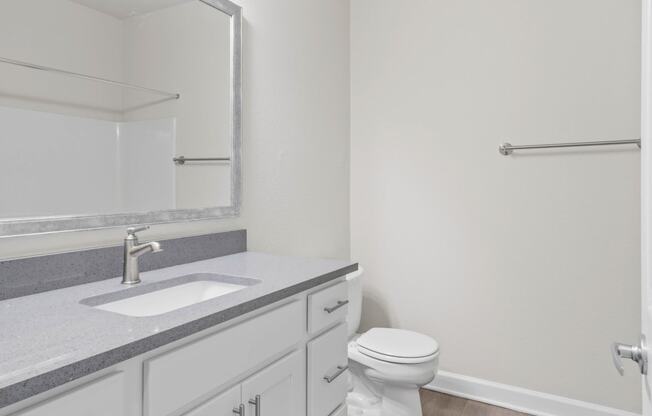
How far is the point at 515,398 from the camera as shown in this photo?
2.15 m

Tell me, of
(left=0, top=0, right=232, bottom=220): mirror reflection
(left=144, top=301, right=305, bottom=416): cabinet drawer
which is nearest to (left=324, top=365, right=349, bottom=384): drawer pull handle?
(left=144, top=301, right=305, bottom=416): cabinet drawer

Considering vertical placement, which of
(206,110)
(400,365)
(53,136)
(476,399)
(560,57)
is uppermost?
(560,57)

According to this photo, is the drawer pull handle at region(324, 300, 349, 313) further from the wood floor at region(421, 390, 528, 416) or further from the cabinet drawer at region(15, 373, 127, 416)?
A: the wood floor at region(421, 390, 528, 416)

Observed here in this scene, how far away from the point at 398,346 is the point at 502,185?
3.18 feet

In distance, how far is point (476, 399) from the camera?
7.38 feet

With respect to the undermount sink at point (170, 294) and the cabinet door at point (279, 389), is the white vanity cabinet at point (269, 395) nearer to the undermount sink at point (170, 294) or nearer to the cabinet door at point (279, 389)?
the cabinet door at point (279, 389)

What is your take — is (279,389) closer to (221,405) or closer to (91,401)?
(221,405)

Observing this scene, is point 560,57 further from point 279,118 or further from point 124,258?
point 124,258

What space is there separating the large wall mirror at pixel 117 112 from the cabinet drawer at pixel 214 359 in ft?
1.84

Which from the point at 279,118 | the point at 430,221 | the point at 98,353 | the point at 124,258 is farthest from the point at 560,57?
the point at 98,353

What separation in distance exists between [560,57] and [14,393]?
91.7 inches

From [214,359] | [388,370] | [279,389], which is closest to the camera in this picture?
[214,359]

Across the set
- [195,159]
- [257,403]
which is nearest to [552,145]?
[195,159]

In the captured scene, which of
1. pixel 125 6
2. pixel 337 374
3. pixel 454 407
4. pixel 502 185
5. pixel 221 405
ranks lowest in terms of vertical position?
pixel 454 407
